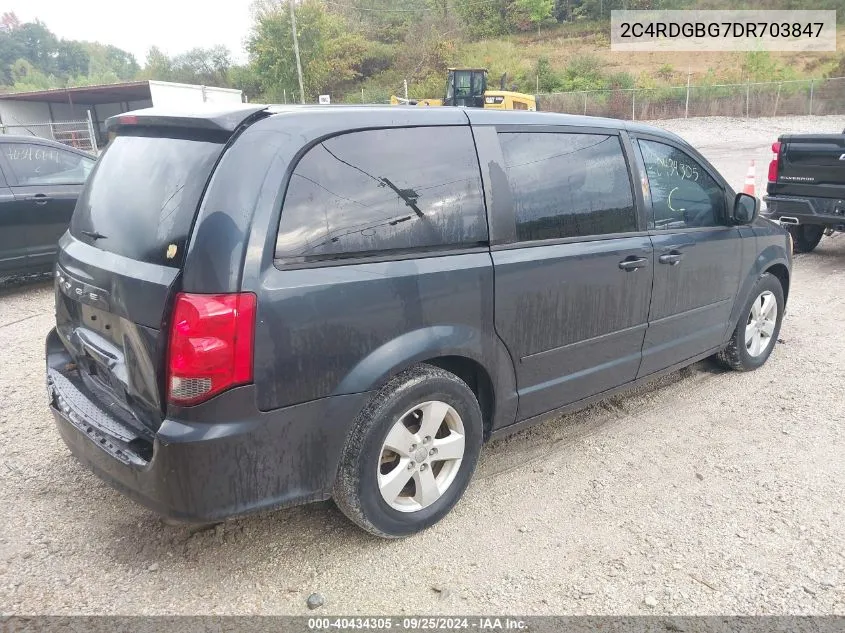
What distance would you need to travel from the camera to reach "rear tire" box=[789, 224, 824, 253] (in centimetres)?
839

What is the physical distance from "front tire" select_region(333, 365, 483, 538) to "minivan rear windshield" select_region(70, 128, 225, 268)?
0.95 m

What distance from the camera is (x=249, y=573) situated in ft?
8.14

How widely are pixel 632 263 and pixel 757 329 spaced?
6.06 ft

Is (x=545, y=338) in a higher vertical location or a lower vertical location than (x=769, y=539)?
higher

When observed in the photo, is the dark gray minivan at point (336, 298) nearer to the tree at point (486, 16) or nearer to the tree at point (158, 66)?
the tree at point (158, 66)

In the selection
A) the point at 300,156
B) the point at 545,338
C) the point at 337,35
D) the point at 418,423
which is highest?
the point at 337,35

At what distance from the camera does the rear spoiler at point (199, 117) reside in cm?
228

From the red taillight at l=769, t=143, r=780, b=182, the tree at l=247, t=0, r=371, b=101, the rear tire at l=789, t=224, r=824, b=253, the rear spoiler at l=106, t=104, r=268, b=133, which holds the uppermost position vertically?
the tree at l=247, t=0, r=371, b=101

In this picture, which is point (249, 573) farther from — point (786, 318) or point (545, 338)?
point (786, 318)

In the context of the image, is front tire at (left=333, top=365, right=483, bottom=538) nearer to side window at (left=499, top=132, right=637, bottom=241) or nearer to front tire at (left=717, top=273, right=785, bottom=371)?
side window at (left=499, top=132, right=637, bottom=241)

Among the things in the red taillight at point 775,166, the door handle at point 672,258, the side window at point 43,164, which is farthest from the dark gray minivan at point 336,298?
the red taillight at point 775,166

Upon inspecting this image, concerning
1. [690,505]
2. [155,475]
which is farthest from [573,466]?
[155,475]

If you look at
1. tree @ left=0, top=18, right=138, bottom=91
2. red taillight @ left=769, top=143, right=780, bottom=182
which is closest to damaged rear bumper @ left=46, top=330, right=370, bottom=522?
red taillight @ left=769, top=143, right=780, bottom=182

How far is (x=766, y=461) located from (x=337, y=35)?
176 feet
